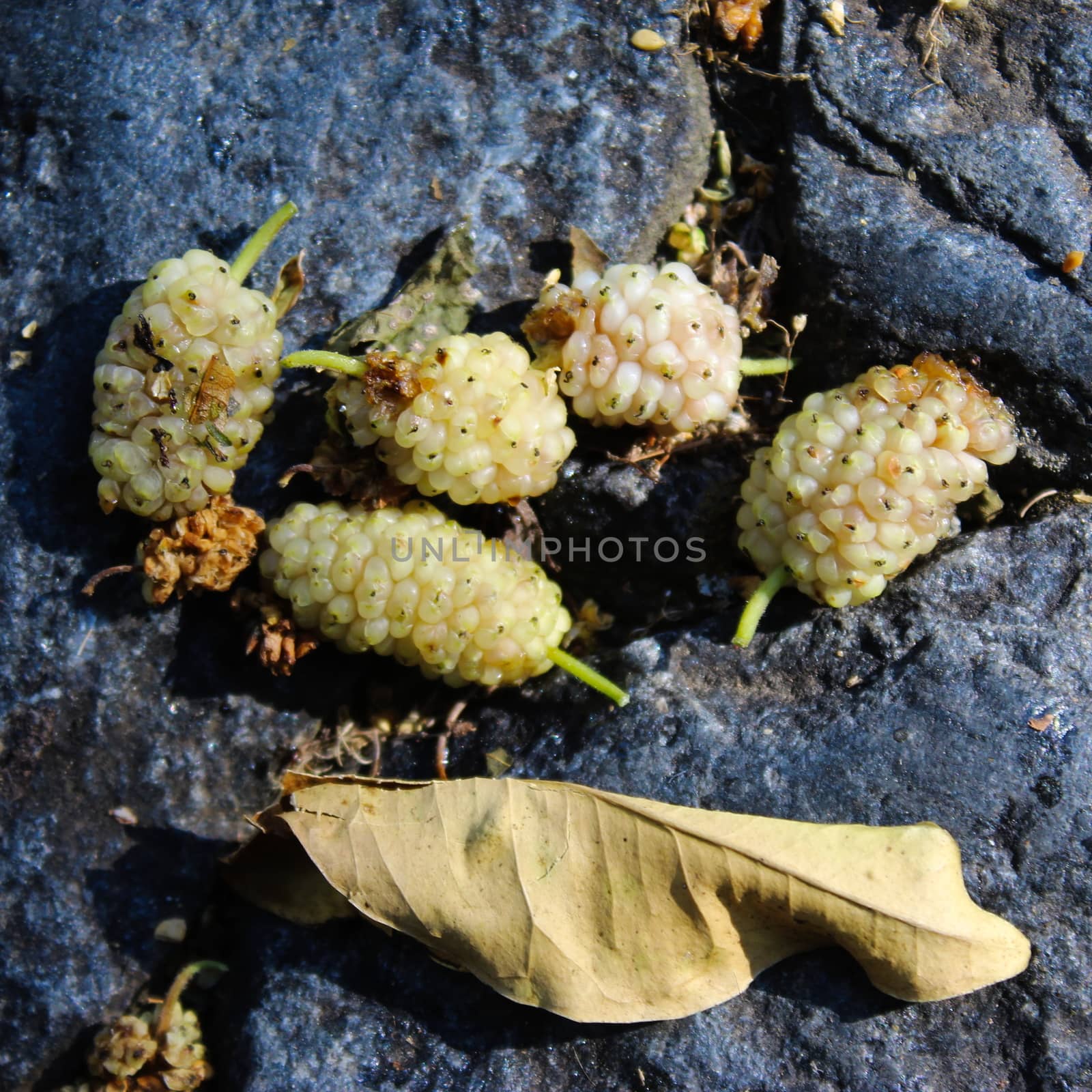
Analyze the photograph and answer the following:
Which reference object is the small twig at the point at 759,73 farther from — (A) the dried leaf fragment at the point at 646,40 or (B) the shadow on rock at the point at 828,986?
(B) the shadow on rock at the point at 828,986

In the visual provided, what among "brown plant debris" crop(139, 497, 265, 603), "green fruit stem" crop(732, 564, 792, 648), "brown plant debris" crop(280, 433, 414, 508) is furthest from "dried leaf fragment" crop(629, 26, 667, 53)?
"brown plant debris" crop(139, 497, 265, 603)

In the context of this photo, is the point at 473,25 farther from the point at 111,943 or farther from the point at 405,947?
the point at 111,943

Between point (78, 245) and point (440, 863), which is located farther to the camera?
point (78, 245)

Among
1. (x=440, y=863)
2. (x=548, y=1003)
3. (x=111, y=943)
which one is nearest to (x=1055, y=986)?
(x=548, y=1003)

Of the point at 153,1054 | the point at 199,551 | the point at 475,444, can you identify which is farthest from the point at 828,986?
the point at 199,551

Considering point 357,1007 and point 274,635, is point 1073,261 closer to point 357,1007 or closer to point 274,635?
point 274,635

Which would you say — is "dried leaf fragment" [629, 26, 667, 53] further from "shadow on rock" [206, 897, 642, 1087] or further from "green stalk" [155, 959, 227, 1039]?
"green stalk" [155, 959, 227, 1039]
